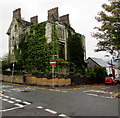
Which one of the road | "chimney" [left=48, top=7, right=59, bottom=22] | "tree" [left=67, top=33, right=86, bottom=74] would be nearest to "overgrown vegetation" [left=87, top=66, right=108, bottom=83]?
"tree" [left=67, top=33, right=86, bottom=74]

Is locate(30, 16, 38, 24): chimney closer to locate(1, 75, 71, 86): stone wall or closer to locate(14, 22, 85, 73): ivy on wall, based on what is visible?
locate(14, 22, 85, 73): ivy on wall

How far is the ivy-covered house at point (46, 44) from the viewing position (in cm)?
2288

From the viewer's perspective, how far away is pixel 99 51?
1852 centimetres

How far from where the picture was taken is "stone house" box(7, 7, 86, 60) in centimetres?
2498

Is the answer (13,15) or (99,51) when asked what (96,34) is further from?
(13,15)

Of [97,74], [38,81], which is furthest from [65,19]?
[38,81]

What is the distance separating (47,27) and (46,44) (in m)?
3.29

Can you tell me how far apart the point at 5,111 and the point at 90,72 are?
22.6m

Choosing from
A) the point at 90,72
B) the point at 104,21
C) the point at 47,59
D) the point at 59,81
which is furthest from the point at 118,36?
the point at 90,72

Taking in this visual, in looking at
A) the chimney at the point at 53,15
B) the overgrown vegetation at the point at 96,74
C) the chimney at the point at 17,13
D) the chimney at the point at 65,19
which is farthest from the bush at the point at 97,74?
the chimney at the point at 17,13

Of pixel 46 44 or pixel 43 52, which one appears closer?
pixel 43 52

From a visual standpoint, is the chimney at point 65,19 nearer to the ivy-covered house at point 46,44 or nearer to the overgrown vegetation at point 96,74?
the ivy-covered house at point 46,44

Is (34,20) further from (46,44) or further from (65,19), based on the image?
(46,44)

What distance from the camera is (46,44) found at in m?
23.0
